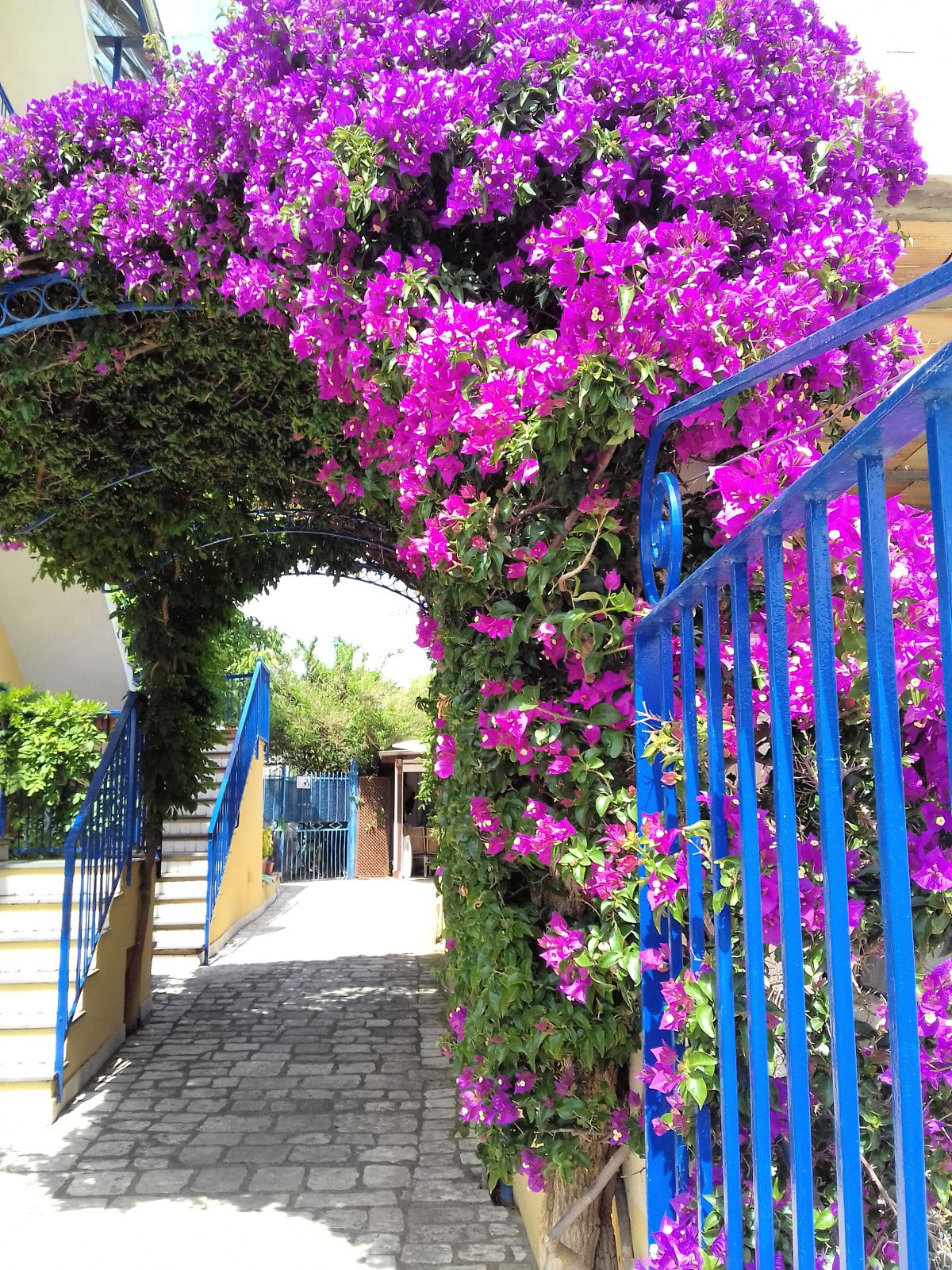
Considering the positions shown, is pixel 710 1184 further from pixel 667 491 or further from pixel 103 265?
pixel 103 265

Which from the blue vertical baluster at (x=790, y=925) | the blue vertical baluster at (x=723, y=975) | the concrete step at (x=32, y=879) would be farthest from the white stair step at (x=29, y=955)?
the blue vertical baluster at (x=790, y=925)

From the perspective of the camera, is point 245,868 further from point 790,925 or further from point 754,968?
point 790,925

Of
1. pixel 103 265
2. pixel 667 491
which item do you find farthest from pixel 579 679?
pixel 103 265

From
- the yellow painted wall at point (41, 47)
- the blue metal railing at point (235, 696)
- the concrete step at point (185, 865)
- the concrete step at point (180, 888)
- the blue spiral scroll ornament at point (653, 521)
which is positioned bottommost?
the concrete step at point (180, 888)

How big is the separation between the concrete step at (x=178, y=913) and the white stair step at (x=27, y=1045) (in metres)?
3.72

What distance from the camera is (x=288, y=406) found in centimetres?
416

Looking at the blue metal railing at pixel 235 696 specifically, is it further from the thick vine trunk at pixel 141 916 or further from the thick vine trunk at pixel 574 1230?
the thick vine trunk at pixel 574 1230

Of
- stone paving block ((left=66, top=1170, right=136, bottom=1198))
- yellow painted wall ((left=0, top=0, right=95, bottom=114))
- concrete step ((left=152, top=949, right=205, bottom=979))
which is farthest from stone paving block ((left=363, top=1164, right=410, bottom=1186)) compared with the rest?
yellow painted wall ((left=0, top=0, right=95, bottom=114))

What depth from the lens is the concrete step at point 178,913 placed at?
878cm

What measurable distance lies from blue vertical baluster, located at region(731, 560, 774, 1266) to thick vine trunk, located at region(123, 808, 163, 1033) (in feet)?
19.4

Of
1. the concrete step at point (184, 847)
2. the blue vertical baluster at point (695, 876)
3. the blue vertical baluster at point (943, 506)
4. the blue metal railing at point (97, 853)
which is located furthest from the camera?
the concrete step at point (184, 847)

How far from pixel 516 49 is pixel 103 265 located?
178 centimetres

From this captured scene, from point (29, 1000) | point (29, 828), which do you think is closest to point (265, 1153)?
point (29, 1000)

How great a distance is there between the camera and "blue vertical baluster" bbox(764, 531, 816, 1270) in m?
1.24
